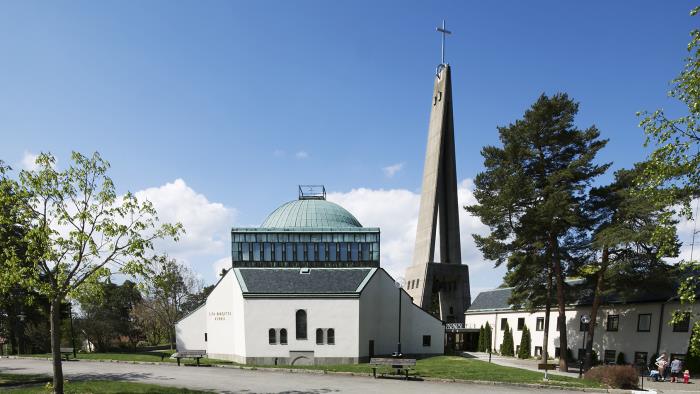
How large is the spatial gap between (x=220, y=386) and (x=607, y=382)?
18.8 meters

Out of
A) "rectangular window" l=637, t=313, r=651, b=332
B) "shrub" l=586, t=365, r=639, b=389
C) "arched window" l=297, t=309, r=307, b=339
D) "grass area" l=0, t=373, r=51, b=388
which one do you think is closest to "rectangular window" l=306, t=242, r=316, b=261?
"arched window" l=297, t=309, r=307, b=339

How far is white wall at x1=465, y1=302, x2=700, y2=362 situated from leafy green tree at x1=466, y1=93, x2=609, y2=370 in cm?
530

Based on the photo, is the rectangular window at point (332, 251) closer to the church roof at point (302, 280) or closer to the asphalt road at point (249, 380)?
the church roof at point (302, 280)

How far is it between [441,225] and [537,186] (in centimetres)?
2627

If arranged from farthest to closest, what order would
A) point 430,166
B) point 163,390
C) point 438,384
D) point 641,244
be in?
point 430,166 < point 641,244 < point 438,384 < point 163,390

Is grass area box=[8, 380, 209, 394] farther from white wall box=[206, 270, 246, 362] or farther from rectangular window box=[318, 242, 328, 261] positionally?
rectangular window box=[318, 242, 328, 261]

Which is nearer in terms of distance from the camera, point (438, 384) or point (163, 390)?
point (163, 390)

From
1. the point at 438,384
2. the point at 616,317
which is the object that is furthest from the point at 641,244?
the point at 438,384

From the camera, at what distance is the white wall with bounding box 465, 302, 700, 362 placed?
29.8 metres

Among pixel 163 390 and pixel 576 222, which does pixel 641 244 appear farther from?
pixel 163 390

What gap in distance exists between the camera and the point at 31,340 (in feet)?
150

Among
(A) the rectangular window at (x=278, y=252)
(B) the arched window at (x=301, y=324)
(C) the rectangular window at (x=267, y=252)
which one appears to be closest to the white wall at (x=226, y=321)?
(B) the arched window at (x=301, y=324)

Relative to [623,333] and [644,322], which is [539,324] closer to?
[623,333]

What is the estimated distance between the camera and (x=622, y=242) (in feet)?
90.2
